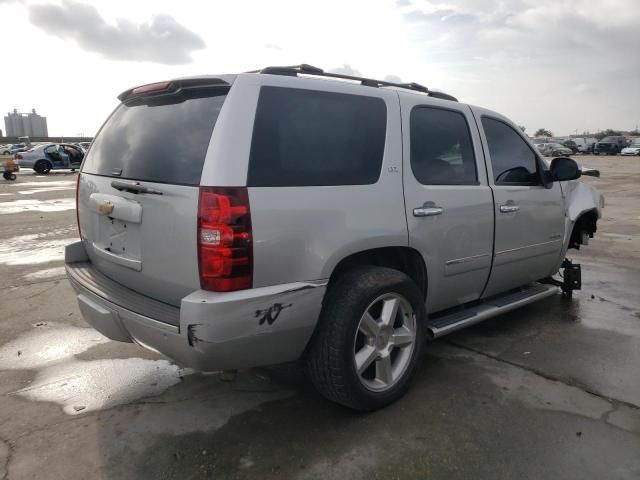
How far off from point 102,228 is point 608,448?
3.11 metres

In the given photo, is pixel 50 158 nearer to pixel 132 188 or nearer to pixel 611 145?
pixel 132 188

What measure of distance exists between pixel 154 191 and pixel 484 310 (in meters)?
2.56

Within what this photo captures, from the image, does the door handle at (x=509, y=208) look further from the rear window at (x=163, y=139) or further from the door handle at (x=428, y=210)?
the rear window at (x=163, y=139)

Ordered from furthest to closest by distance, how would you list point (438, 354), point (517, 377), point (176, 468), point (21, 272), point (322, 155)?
point (21, 272)
point (438, 354)
point (517, 377)
point (322, 155)
point (176, 468)

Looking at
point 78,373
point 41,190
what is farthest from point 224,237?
point 41,190

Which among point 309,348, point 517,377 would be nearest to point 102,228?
point 309,348

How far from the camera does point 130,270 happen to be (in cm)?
286

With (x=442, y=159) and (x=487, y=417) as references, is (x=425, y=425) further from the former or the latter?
(x=442, y=159)

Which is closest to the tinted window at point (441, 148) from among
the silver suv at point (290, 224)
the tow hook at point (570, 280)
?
the silver suv at point (290, 224)

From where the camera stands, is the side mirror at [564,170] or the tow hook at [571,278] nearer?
the side mirror at [564,170]

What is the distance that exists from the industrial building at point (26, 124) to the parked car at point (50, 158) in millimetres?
102637

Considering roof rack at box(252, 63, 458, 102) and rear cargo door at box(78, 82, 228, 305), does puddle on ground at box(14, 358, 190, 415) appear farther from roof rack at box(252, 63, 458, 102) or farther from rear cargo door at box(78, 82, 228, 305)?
roof rack at box(252, 63, 458, 102)

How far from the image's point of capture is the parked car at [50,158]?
2566 cm

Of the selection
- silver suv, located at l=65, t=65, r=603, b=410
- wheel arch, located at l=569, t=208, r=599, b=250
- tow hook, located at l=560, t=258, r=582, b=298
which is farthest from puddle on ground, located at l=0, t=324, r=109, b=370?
wheel arch, located at l=569, t=208, r=599, b=250
